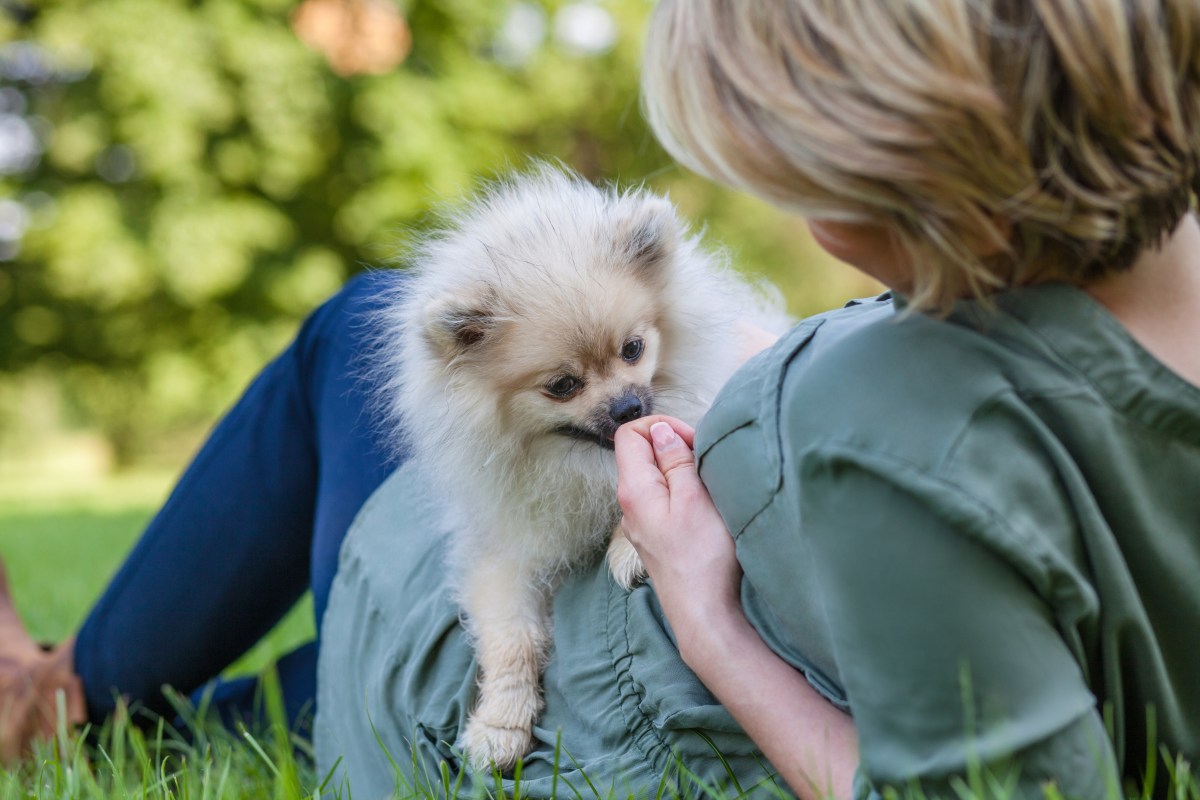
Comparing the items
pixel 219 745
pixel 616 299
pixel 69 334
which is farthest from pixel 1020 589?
pixel 69 334

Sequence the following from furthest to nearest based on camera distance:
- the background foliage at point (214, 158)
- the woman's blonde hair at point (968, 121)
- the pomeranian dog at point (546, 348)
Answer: the background foliage at point (214, 158) < the pomeranian dog at point (546, 348) < the woman's blonde hair at point (968, 121)

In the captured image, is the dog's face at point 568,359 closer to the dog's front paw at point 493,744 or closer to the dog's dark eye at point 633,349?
the dog's dark eye at point 633,349

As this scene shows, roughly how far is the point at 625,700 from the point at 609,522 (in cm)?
63

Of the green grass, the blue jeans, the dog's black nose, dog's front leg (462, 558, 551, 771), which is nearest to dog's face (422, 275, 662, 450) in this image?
the dog's black nose

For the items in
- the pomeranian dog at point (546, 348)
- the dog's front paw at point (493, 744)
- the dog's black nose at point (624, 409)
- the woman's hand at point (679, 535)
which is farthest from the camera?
the dog's black nose at point (624, 409)

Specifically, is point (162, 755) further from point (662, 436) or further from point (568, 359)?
point (662, 436)

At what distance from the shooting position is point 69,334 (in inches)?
543

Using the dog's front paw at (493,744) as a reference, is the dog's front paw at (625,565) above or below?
above

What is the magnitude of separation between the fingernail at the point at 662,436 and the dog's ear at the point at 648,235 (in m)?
0.69

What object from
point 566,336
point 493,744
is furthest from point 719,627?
point 566,336

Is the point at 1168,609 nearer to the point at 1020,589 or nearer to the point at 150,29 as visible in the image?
the point at 1020,589

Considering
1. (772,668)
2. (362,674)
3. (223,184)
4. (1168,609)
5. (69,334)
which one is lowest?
(69,334)

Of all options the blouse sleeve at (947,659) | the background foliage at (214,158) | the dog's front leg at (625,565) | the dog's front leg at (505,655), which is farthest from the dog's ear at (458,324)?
the background foliage at (214,158)

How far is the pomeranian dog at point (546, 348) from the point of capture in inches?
82.0
